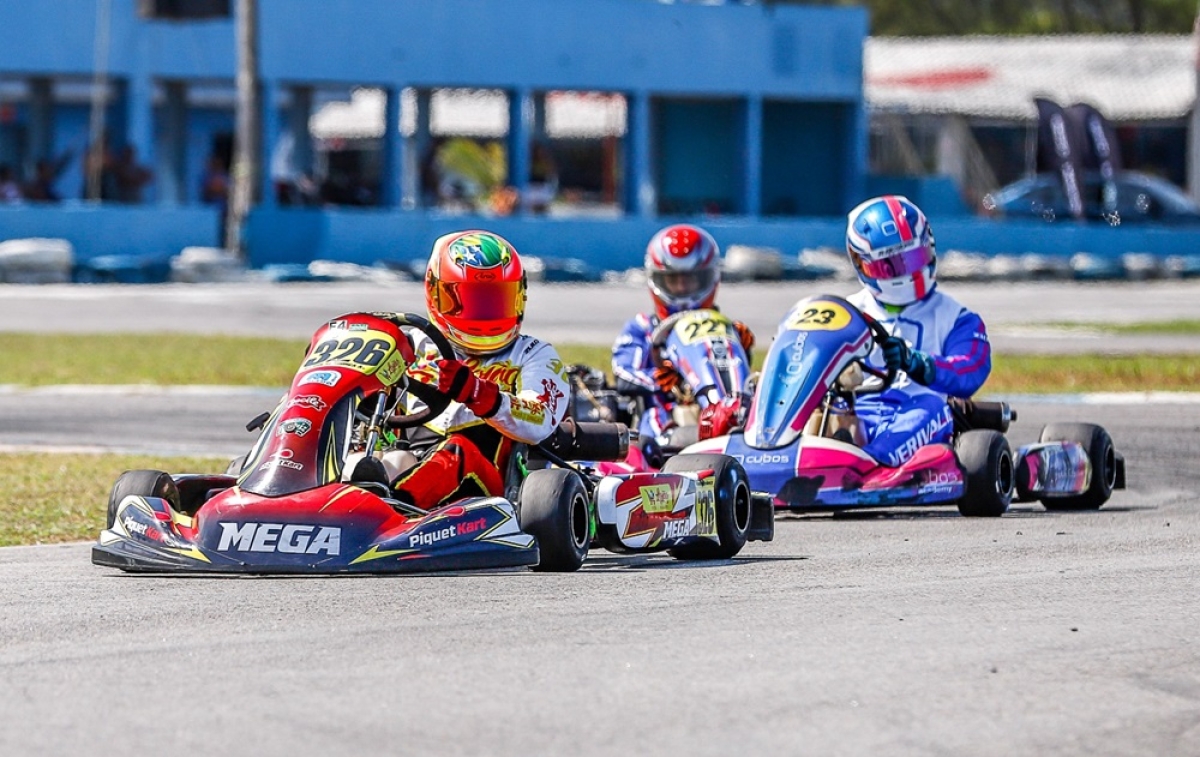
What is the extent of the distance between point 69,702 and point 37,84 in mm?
30497

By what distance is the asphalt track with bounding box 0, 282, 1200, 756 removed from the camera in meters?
4.51

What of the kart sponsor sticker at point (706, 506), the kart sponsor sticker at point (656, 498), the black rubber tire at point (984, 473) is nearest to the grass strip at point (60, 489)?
the kart sponsor sticker at point (656, 498)

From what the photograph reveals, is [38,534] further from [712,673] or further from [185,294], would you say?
[185,294]

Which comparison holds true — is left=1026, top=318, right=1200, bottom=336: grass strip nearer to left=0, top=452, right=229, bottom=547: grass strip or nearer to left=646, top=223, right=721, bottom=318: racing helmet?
left=646, top=223, right=721, bottom=318: racing helmet

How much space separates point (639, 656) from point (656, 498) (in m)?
2.29

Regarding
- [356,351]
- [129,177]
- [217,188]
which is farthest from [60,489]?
[217,188]

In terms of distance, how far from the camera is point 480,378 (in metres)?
7.36

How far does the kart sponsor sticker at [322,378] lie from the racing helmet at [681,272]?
520cm

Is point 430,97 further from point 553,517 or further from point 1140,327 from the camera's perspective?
point 553,517

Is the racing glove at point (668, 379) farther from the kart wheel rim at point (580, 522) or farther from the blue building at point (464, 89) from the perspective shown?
the blue building at point (464, 89)

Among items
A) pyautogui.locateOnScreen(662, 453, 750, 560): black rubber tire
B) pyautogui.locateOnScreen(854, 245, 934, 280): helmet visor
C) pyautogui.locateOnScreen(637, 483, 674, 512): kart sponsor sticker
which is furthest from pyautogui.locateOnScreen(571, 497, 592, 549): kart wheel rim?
pyautogui.locateOnScreen(854, 245, 934, 280): helmet visor

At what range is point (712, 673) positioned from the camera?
510 centimetres

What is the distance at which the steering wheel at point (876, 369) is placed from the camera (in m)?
9.56

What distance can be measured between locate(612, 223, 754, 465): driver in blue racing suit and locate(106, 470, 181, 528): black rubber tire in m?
4.12
